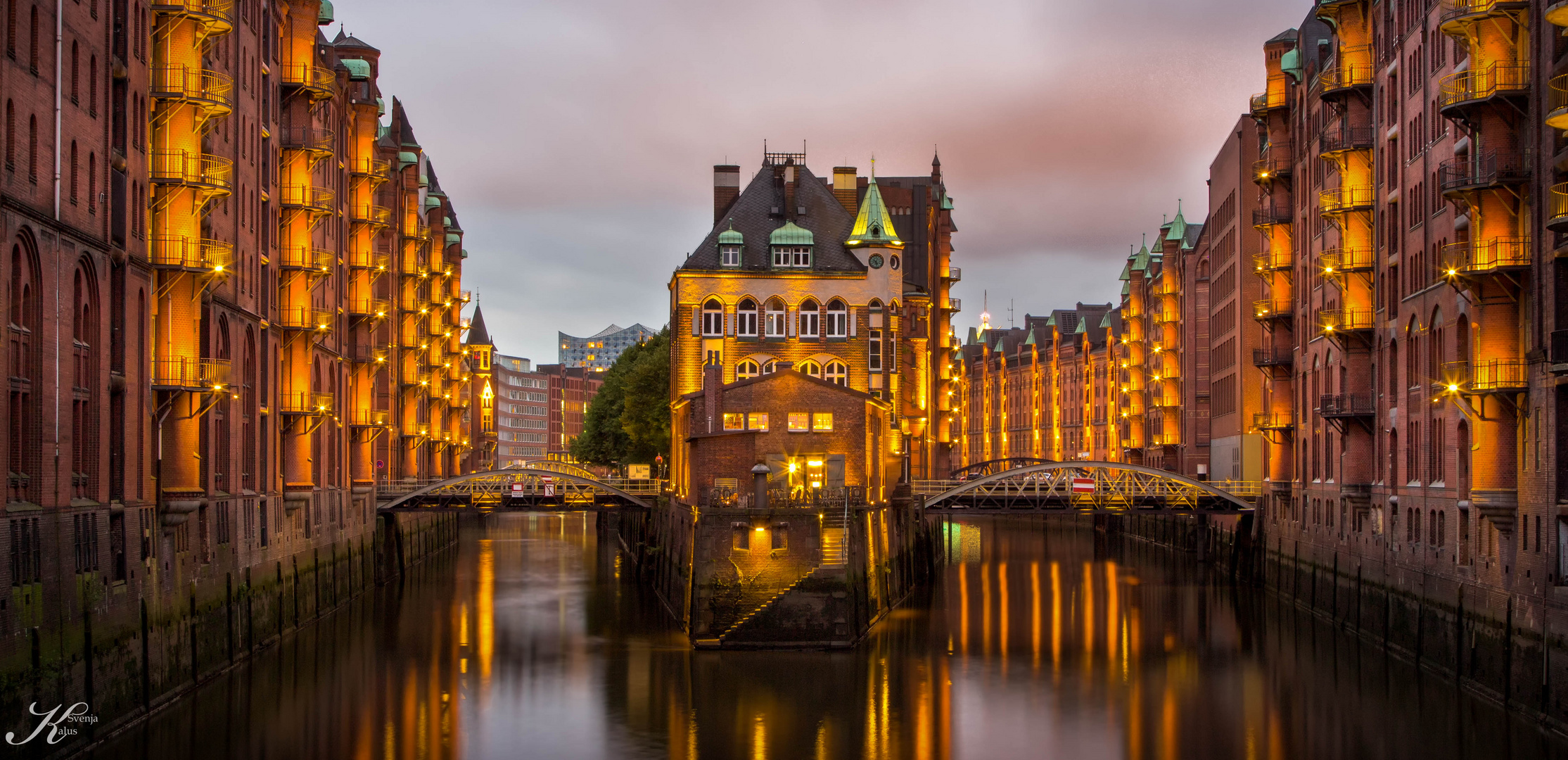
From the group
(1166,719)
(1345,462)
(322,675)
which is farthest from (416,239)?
(1166,719)

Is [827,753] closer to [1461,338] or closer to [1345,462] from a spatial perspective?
[1461,338]

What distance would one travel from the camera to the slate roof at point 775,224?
3017 inches

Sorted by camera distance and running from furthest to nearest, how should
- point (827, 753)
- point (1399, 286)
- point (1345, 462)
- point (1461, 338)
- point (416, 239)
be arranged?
point (416, 239) → point (1345, 462) → point (1399, 286) → point (1461, 338) → point (827, 753)

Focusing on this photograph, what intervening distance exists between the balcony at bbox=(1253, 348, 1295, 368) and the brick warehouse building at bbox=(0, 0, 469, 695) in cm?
3803

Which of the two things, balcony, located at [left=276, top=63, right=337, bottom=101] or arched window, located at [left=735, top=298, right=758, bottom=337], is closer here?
balcony, located at [left=276, top=63, right=337, bottom=101]

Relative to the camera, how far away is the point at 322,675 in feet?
159

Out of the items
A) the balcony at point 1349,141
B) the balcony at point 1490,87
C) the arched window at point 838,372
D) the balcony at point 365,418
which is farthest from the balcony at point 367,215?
the balcony at point 1490,87

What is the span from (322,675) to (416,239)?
45.9 metres

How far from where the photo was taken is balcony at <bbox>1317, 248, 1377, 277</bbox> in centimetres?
5838

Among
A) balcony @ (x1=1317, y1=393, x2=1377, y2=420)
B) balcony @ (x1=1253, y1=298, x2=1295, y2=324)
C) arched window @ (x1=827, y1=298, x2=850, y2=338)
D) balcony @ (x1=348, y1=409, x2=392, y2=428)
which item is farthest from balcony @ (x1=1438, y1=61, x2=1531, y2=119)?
balcony @ (x1=348, y1=409, x2=392, y2=428)

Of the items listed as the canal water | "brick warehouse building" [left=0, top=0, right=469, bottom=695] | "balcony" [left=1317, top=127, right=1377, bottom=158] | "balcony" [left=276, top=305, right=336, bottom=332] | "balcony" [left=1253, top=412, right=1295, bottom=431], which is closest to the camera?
"brick warehouse building" [left=0, top=0, right=469, bottom=695]

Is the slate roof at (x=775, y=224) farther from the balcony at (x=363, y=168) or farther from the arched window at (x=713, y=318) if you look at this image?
the balcony at (x=363, y=168)

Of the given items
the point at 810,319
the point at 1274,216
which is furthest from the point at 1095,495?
the point at 810,319

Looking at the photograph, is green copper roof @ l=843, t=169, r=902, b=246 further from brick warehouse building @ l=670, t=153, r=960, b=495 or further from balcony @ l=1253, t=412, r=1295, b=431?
balcony @ l=1253, t=412, r=1295, b=431
